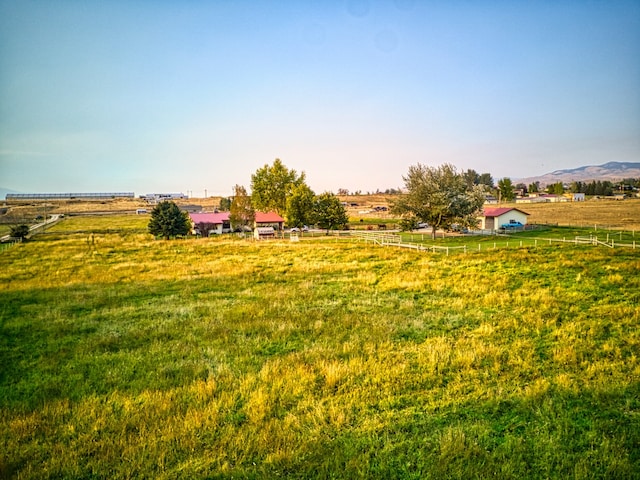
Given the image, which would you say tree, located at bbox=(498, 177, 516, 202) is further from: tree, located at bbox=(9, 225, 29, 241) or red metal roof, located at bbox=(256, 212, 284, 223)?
tree, located at bbox=(9, 225, 29, 241)

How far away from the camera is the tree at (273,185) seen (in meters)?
71.1

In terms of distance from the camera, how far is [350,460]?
5469 mm

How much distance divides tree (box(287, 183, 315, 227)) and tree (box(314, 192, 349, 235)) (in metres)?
1.46

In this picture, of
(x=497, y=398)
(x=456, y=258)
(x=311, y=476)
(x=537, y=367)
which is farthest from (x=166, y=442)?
(x=456, y=258)

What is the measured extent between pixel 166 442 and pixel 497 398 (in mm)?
6374

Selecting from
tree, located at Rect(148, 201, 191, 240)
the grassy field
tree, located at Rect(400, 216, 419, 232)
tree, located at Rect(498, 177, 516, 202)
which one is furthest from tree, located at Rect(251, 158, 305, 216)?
tree, located at Rect(498, 177, 516, 202)

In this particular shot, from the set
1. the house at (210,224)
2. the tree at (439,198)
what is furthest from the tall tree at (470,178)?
the house at (210,224)

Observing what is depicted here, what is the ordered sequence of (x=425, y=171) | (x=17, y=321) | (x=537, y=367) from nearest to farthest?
(x=537, y=367)
(x=17, y=321)
(x=425, y=171)

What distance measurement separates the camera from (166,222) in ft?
184

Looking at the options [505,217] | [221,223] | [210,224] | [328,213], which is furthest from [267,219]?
[505,217]

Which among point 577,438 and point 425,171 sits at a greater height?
point 425,171

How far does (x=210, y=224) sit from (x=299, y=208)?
18.0 m

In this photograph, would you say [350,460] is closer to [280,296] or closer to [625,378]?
[625,378]

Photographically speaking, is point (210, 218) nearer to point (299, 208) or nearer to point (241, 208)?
point (241, 208)
